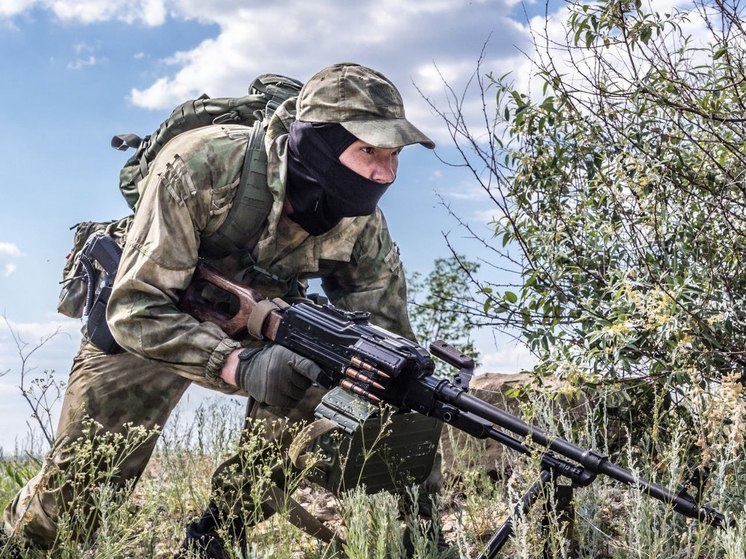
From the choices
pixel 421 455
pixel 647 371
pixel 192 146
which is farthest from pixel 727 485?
pixel 192 146

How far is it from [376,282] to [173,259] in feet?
3.62

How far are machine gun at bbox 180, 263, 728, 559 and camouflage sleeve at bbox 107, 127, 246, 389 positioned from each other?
24 centimetres

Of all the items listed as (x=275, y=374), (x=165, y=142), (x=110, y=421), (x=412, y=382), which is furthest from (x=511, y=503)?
(x=165, y=142)

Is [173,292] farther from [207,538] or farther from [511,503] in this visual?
[511,503]

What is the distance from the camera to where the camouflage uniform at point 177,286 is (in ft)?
12.4

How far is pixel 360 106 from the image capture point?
3832 mm

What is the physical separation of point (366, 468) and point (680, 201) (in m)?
2.13

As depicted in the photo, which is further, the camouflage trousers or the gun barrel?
the camouflage trousers

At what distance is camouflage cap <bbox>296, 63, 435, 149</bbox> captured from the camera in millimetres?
3758

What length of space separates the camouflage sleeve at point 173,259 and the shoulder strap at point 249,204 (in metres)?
0.04

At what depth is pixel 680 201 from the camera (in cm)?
462

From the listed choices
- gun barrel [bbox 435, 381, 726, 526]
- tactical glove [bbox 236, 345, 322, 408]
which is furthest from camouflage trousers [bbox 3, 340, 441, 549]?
gun barrel [bbox 435, 381, 726, 526]

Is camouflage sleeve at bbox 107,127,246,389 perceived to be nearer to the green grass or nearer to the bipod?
the green grass

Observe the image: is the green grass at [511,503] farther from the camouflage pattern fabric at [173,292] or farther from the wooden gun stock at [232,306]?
the wooden gun stock at [232,306]
